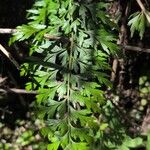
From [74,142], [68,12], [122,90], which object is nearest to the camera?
[74,142]

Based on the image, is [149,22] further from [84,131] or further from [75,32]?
[84,131]

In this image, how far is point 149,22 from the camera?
1.84 m

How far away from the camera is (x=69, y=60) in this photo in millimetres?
1667

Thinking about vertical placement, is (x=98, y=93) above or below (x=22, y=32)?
below

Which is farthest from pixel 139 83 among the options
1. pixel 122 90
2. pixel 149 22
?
pixel 149 22

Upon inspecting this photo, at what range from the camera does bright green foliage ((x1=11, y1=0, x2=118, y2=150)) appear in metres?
1.60

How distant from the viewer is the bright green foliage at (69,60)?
1.60m

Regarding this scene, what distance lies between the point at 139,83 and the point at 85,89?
6.26 feet

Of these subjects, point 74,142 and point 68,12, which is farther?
point 68,12

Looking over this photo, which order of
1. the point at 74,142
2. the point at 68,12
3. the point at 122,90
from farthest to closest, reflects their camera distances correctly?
1. the point at 122,90
2. the point at 68,12
3. the point at 74,142

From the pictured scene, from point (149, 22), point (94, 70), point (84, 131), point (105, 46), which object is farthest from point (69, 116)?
point (149, 22)

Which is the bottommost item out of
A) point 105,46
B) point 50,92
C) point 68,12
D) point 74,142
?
point 74,142

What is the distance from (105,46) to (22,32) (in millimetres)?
351

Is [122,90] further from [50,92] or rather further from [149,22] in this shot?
[50,92]
